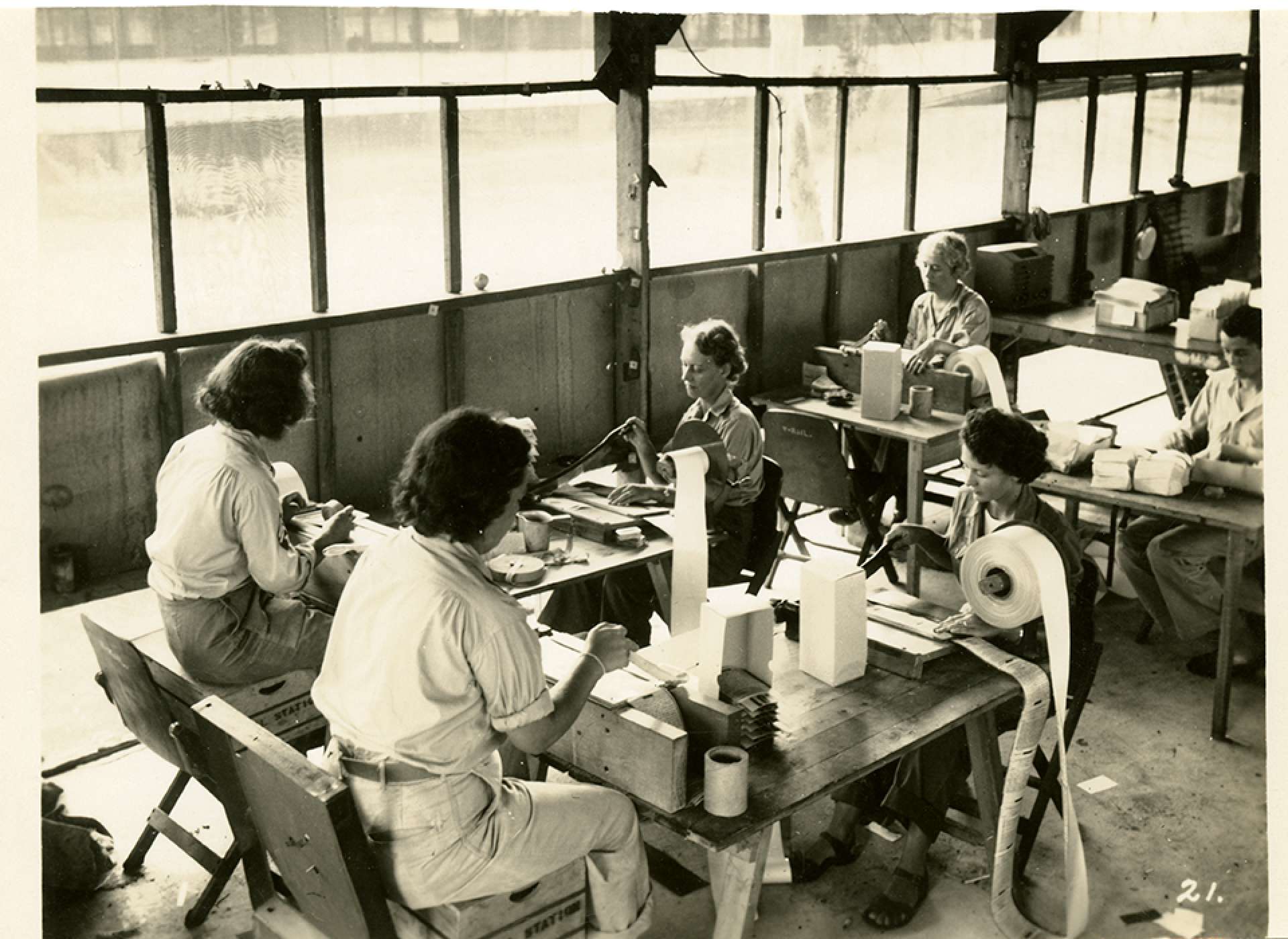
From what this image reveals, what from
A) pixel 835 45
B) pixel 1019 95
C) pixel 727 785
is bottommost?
pixel 727 785

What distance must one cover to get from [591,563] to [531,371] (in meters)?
2.68

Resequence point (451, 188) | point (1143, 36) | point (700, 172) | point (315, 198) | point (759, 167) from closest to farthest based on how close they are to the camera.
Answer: point (315, 198) < point (451, 188) < point (700, 172) < point (759, 167) < point (1143, 36)

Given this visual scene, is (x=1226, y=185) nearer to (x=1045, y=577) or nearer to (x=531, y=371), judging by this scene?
(x=531, y=371)

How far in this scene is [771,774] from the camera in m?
3.25

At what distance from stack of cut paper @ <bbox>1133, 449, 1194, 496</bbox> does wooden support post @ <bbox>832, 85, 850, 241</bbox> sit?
3.52 meters

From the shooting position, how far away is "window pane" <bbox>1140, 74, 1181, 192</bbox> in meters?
10.7

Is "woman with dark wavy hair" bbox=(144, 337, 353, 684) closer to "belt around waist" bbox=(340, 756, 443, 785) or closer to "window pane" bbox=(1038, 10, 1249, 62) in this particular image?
"belt around waist" bbox=(340, 756, 443, 785)

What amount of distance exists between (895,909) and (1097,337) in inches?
188

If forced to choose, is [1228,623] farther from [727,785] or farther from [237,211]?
[237,211]

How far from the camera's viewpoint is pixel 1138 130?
10.5 m

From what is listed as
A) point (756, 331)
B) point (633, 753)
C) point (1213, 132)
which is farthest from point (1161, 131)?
point (633, 753)

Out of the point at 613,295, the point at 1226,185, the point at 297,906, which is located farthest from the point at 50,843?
the point at 1226,185

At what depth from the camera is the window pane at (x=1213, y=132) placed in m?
11.4

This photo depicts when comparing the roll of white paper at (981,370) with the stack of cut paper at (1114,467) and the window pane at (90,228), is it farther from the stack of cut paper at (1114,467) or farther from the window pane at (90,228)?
the window pane at (90,228)
